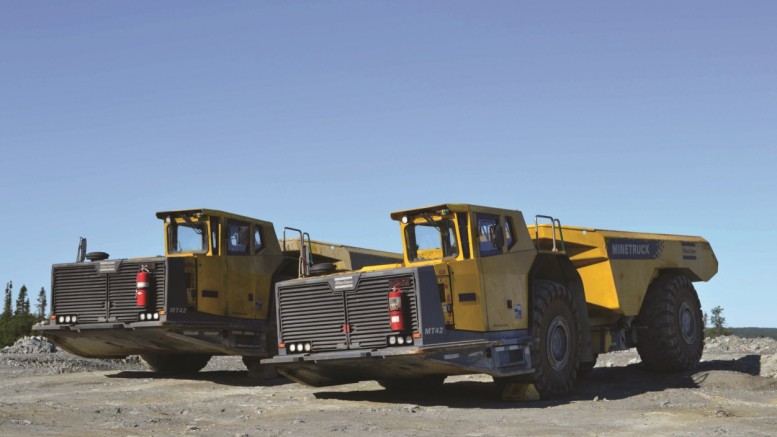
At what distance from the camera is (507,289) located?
41.6 ft

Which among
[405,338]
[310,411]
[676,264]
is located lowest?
[310,411]

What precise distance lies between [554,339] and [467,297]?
7.20 feet

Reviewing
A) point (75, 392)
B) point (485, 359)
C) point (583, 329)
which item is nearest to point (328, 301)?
point (485, 359)

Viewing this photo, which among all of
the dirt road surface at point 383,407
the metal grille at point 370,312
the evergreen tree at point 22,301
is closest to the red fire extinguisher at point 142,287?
the dirt road surface at point 383,407

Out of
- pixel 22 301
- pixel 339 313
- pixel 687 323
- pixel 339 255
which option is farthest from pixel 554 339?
pixel 22 301

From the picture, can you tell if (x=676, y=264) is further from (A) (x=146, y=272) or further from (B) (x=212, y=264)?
(A) (x=146, y=272)

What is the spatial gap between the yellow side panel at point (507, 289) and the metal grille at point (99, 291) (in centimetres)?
626

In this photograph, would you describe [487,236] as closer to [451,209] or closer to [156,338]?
[451,209]

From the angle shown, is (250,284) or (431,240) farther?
(250,284)

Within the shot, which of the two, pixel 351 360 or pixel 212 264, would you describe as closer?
pixel 351 360

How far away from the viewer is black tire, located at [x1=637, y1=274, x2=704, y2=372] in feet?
53.6

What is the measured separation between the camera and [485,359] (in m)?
12.1

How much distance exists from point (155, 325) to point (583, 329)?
7141 millimetres

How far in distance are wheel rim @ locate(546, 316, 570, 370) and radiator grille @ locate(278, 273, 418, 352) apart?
266 cm
